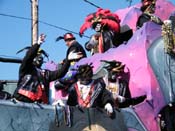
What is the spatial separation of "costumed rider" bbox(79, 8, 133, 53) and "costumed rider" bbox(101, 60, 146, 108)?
58.8 inches

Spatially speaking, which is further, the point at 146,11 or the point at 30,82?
the point at 146,11

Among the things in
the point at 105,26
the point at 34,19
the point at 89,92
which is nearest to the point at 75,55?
the point at 105,26

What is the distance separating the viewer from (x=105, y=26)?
422 inches

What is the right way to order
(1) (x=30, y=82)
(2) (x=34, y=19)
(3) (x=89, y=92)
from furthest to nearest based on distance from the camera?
(2) (x=34, y=19), (3) (x=89, y=92), (1) (x=30, y=82)

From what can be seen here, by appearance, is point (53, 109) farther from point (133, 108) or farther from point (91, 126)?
point (133, 108)

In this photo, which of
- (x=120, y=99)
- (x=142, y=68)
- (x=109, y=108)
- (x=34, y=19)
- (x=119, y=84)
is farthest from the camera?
(x=34, y=19)

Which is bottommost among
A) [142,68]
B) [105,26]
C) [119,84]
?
[119,84]

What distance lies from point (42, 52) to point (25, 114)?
150 cm

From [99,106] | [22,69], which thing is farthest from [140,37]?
[22,69]

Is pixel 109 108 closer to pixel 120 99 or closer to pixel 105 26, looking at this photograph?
pixel 120 99

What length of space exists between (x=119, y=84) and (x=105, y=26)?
7.07ft

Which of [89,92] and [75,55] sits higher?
[75,55]

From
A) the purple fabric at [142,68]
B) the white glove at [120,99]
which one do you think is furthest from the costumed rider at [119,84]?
the purple fabric at [142,68]

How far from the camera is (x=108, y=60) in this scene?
973cm
